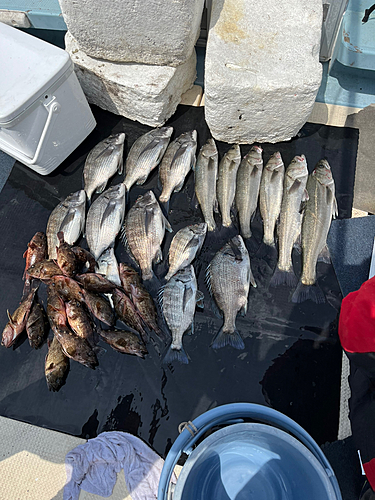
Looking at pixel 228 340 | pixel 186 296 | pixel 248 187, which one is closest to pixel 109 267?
pixel 186 296

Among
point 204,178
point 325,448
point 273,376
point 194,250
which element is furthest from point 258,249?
point 325,448

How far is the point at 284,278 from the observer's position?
2705mm

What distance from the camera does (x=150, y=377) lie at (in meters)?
2.58

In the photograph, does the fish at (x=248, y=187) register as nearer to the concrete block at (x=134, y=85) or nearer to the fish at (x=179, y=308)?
the fish at (x=179, y=308)

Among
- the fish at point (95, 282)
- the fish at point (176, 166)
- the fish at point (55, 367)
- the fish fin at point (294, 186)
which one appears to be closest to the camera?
the fish at point (55, 367)

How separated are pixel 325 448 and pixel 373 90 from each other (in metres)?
3.44

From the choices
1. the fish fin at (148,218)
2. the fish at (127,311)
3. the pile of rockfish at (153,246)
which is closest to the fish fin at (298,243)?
the pile of rockfish at (153,246)

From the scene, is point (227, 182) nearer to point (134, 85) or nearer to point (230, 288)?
point (230, 288)

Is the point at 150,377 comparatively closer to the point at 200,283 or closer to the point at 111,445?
the point at 111,445

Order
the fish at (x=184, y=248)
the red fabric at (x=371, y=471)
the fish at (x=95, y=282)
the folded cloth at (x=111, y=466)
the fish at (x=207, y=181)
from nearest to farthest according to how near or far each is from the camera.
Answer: the red fabric at (x=371, y=471) < the folded cloth at (x=111, y=466) < the fish at (x=95, y=282) < the fish at (x=184, y=248) < the fish at (x=207, y=181)

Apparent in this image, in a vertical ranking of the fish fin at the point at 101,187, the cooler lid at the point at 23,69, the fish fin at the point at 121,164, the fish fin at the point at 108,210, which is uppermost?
the cooler lid at the point at 23,69

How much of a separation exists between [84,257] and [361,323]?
2088mm

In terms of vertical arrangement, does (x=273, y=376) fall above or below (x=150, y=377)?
below

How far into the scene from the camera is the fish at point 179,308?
2.55 meters
